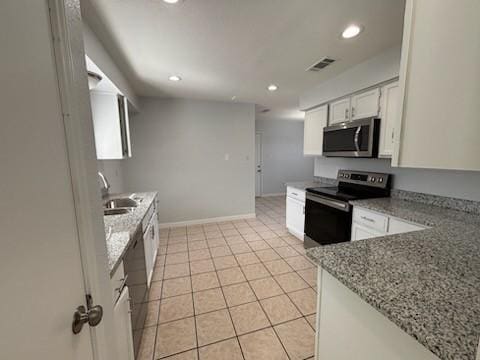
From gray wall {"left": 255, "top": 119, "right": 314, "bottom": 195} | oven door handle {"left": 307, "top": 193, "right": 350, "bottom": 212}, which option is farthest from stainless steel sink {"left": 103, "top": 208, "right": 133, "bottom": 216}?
gray wall {"left": 255, "top": 119, "right": 314, "bottom": 195}

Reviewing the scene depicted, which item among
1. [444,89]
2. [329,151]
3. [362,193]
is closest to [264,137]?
[329,151]

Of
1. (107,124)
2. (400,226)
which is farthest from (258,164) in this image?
(400,226)

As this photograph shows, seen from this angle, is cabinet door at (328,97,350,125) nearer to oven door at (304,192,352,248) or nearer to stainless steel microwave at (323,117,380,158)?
stainless steel microwave at (323,117,380,158)

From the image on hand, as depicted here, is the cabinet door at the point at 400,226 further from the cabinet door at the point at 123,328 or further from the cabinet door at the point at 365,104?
the cabinet door at the point at 123,328

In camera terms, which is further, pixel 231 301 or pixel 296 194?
pixel 296 194

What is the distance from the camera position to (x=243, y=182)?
4.38m

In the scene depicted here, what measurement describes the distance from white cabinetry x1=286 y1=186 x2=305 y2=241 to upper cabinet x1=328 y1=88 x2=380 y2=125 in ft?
3.82

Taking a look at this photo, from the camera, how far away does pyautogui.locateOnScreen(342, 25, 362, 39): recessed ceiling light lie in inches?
65.5

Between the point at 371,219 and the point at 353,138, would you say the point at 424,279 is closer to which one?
the point at 371,219

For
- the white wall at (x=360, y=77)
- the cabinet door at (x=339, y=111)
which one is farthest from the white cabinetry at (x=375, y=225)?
the white wall at (x=360, y=77)

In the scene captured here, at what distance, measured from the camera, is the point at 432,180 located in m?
2.00

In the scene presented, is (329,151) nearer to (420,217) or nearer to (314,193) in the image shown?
(314,193)

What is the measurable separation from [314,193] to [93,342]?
259 centimetres

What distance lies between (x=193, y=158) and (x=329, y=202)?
8.67 feet
